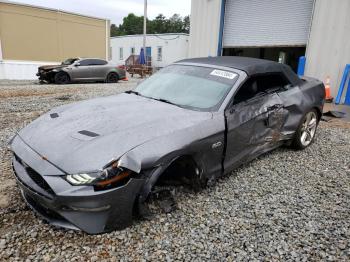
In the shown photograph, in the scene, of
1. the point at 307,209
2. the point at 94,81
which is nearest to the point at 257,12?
the point at 94,81

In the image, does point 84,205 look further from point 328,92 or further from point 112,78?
point 112,78

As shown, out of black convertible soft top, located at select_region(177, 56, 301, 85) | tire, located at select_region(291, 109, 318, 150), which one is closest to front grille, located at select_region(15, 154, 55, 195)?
black convertible soft top, located at select_region(177, 56, 301, 85)

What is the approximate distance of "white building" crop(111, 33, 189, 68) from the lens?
26609 mm

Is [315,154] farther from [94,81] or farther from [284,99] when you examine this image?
[94,81]

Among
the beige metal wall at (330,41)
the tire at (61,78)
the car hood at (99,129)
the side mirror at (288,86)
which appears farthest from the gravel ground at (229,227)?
the tire at (61,78)

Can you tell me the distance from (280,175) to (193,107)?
1586 millimetres

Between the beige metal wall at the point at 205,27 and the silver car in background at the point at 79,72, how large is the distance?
14.8 ft

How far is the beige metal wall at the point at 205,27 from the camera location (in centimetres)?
1169

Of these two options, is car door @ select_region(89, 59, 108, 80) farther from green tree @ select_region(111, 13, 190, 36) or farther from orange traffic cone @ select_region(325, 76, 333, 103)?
green tree @ select_region(111, 13, 190, 36)

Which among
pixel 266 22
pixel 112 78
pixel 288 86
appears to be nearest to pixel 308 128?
pixel 288 86

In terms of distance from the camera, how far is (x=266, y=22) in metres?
10.8

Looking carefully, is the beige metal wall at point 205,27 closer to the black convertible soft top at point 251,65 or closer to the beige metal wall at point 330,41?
the beige metal wall at point 330,41

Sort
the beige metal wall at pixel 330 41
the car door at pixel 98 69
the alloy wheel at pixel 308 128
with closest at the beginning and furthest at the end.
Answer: the alloy wheel at pixel 308 128, the beige metal wall at pixel 330 41, the car door at pixel 98 69

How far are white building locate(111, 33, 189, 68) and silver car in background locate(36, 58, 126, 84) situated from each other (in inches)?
523
